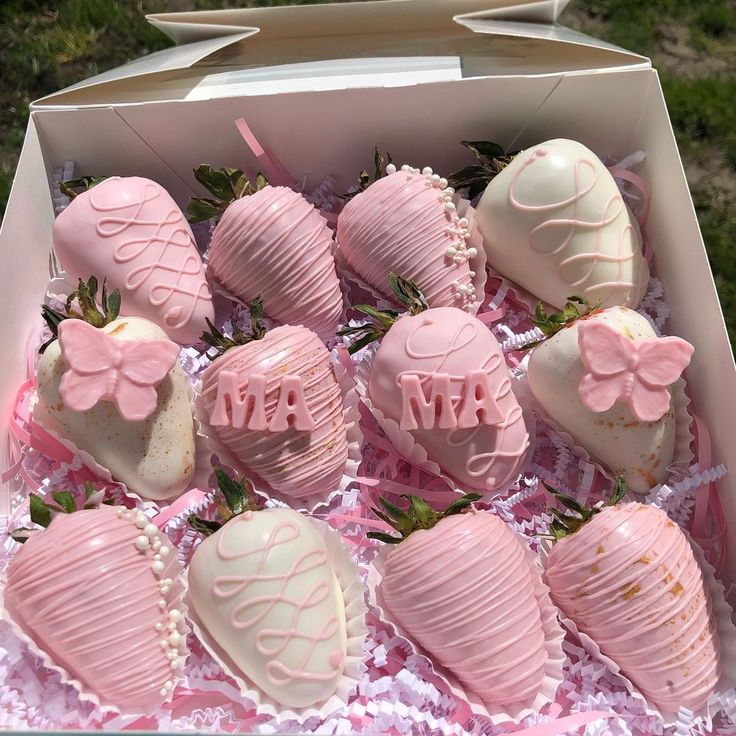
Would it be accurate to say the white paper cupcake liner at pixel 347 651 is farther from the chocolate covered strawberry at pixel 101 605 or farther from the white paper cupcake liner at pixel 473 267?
the white paper cupcake liner at pixel 473 267

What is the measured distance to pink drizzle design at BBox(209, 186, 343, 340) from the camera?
1.45 metres

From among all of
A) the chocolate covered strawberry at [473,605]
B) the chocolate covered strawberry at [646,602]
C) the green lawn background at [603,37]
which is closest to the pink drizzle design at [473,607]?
the chocolate covered strawberry at [473,605]

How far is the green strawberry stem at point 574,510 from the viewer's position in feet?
4.23

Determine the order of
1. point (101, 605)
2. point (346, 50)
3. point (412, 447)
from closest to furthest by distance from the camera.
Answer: point (101, 605), point (412, 447), point (346, 50)

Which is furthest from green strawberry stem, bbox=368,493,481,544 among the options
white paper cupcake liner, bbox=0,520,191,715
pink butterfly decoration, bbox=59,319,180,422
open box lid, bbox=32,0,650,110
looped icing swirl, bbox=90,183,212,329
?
open box lid, bbox=32,0,650,110

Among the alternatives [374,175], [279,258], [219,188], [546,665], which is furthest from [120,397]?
[546,665]

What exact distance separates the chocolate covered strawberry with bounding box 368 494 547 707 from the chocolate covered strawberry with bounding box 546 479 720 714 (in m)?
0.10

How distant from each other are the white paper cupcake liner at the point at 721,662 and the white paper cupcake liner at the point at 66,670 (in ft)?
2.15

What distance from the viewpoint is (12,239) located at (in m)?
1.46

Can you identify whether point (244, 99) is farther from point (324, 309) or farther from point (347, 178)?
point (324, 309)

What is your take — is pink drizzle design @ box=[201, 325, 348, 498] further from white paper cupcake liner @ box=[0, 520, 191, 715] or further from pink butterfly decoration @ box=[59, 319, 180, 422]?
white paper cupcake liner @ box=[0, 520, 191, 715]

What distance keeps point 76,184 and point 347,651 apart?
3.66 ft

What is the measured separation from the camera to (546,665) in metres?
1.26

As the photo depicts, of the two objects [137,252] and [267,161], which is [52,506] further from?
[267,161]
